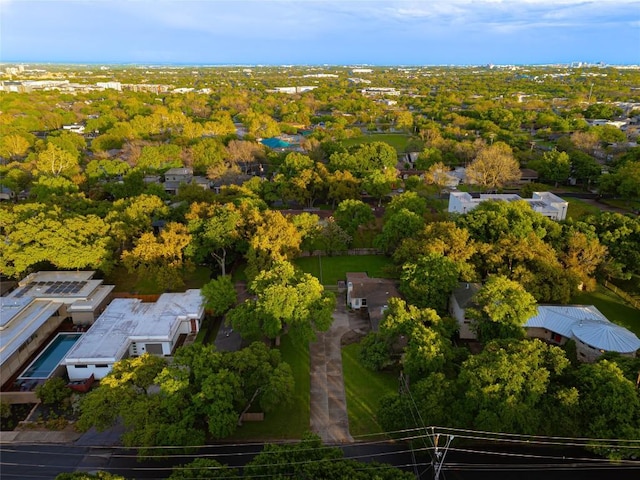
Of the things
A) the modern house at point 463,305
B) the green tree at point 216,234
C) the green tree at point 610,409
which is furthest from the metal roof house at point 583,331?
the green tree at point 216,234

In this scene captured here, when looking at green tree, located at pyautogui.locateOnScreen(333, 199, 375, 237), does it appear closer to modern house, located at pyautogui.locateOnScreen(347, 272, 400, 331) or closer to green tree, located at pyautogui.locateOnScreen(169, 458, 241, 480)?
modern house, located at pyautogui.locateOnScreen(347, 272, 400, 331)

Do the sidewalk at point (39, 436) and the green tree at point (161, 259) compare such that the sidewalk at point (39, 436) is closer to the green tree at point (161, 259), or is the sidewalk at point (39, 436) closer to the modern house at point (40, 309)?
the modern house at point (40, 309)

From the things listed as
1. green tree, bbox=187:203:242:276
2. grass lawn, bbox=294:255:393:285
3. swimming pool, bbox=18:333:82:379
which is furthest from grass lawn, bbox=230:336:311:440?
green tree, bbox=187:203:242:276

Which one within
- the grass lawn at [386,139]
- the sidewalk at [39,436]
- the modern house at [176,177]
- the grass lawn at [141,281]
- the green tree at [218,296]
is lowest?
the sidewalk at [39,436]

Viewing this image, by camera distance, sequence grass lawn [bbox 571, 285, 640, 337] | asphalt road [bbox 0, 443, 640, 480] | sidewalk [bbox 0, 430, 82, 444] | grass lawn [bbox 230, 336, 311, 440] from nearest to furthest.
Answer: asphalt road [bbox 0, 443, 640, 480], sidewalk [bbox 0, 430, 82, 444], grass lawn [bbox 230, 336, 311, 440], grass lawn [bbox 571, 285, 640, 337]

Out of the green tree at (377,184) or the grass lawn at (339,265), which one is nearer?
the grass lawn at (339,265)

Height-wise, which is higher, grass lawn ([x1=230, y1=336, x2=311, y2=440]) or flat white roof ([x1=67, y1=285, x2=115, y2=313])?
flat white roof ([x1=67, y1=285, x2=115, y2=313])

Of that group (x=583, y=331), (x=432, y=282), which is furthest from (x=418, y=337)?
(x=583, y=331)
